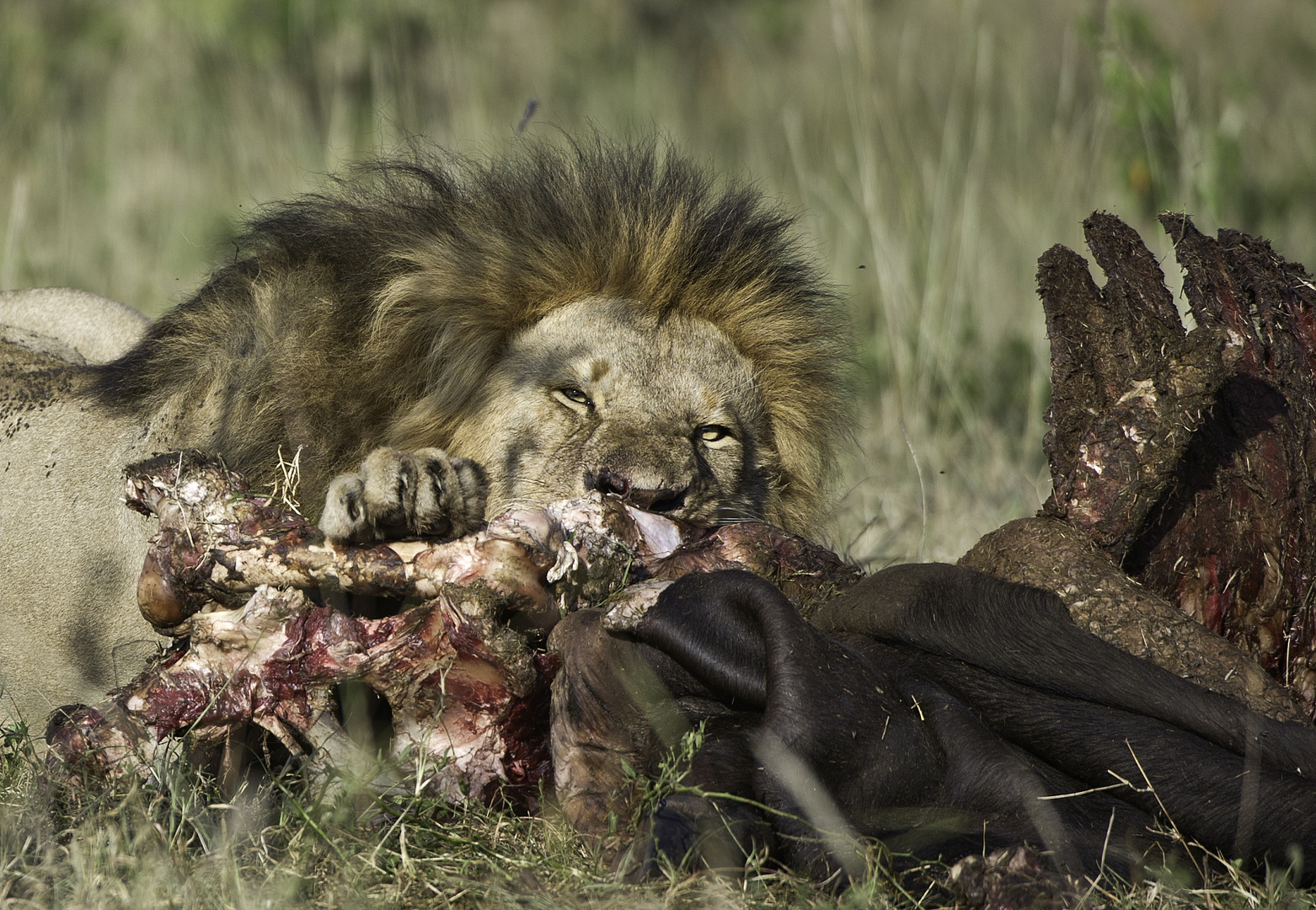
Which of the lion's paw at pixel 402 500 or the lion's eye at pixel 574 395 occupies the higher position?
the lion's eye at pixel 574 395

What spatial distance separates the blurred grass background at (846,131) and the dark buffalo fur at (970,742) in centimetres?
153

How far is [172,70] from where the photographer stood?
9656 mm

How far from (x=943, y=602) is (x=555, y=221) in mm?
1328

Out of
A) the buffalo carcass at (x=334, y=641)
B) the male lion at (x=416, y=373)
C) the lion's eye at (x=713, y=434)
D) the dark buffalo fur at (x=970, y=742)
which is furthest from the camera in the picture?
the lion's eye at (x=713, y=434)

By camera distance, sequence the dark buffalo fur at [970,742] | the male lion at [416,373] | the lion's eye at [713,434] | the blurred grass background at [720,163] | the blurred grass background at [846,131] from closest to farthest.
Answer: the dark buffalo fur at [970,742] < the blurred grass background at [720,163] < the male lion at [416,373] < the lion's eye at [713,434] < the blurred grass background at [846,131]

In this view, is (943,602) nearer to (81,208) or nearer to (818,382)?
(818,382)

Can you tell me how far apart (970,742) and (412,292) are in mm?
1580

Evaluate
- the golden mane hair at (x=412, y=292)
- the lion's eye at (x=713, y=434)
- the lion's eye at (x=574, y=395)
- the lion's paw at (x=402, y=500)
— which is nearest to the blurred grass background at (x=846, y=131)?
the golden mane hair at (x=412, y=292)

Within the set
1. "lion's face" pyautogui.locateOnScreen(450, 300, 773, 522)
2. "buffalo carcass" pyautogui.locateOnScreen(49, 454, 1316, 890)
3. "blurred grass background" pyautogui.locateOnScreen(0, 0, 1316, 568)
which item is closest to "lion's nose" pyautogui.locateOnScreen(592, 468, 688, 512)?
"lion's face" pyautogui.locateOnScreen(450, 300, 773, 522)

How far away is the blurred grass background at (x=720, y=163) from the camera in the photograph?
1940 mm

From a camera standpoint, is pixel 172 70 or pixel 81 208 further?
pixel 172 70

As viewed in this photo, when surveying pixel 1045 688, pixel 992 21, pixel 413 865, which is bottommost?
pixel 413 865

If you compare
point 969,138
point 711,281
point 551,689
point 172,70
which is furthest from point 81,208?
point 551,689

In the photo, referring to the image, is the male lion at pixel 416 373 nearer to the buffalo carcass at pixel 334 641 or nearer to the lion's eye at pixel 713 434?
the lion's eye at pixel 713 434
